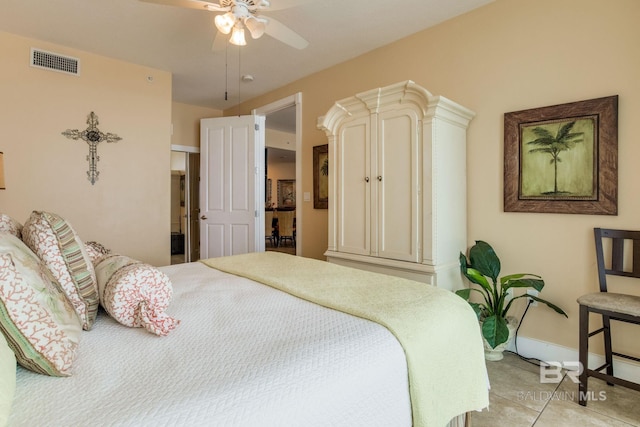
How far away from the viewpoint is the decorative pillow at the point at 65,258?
3.43 ft

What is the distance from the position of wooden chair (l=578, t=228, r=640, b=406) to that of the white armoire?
2.67 feet

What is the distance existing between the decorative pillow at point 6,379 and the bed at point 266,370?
42mm

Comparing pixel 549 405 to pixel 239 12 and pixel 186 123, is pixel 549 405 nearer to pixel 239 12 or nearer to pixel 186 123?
pixel 239 12

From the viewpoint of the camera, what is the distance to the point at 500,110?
97.8 inches

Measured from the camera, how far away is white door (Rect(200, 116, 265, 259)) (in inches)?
166

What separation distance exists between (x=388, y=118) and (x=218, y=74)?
2.48 m

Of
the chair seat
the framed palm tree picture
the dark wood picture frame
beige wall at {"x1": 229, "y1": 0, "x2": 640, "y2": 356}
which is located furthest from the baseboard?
the dark wood picture frame

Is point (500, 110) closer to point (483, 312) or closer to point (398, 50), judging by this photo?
point (398, 50)

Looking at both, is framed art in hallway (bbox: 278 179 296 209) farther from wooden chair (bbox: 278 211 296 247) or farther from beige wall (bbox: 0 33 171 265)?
beige wall (bbox: 0 33 171 265)

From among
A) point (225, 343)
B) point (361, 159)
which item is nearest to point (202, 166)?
point (361, 159)

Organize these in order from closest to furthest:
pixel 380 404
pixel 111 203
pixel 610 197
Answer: pixel 380 404
pixel 610 197
pixel 111 203

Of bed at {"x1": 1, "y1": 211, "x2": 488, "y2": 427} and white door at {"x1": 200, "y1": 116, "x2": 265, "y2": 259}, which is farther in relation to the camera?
white door at {"x1": 200, "y1": 116, "x2": 265, "y2": 259}

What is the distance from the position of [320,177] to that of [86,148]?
8.38ft

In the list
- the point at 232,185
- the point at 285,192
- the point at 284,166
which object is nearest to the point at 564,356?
the point at 232,185
